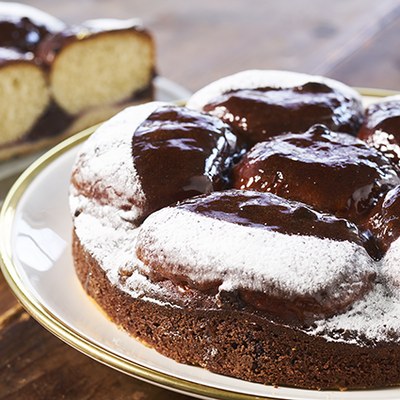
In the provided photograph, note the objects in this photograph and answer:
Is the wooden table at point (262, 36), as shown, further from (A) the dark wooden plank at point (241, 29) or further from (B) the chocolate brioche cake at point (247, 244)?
(B) the chocolate brioche cake at point (247, 244)

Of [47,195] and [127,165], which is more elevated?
A: [127,165]

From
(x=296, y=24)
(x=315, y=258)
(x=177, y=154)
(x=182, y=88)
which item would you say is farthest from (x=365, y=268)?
(x=296, y=24)

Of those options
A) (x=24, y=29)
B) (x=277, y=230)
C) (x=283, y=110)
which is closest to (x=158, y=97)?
(x=24, y=29)

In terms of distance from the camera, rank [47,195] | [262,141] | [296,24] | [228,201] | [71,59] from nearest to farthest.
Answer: [228,201], [262,141], [47,195], [71,59], [296,24]

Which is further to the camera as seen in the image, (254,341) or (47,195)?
(47,195)

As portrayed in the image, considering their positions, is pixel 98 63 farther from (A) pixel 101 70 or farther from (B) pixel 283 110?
(B) pixel 283 110

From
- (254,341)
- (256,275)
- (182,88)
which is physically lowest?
(182,88)

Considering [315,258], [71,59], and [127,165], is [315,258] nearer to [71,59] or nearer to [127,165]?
[127,165]
